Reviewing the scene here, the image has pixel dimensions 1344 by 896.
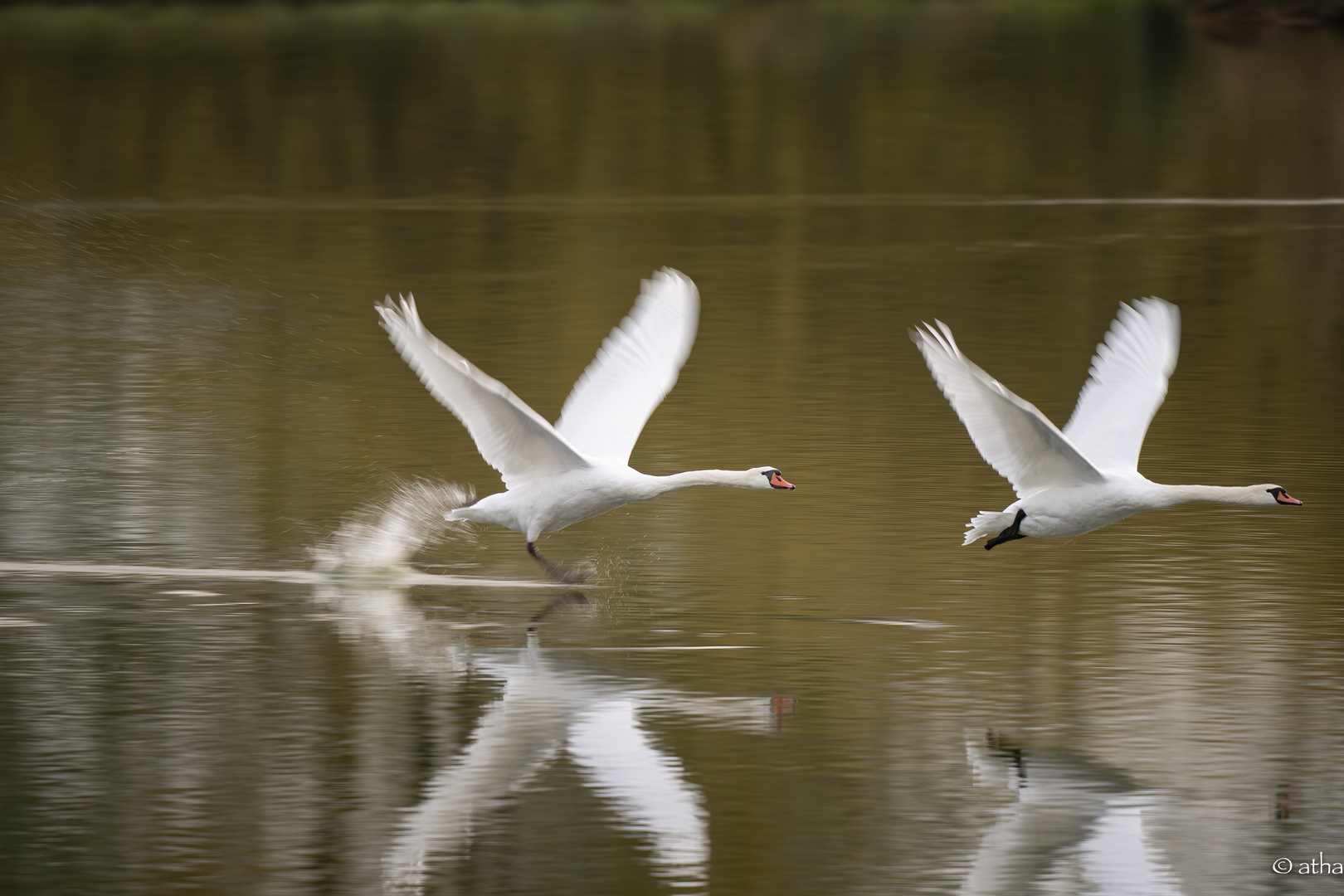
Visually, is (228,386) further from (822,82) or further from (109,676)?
(822,82)

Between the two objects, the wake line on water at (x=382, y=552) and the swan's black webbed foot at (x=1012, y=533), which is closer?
the swan's black webbed foot at (x=1012, y=533)

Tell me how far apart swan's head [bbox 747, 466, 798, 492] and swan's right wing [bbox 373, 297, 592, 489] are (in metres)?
0.87

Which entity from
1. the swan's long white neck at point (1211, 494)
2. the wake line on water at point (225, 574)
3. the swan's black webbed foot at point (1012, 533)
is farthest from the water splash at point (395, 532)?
the swan's long white neck at point (1211, 494)

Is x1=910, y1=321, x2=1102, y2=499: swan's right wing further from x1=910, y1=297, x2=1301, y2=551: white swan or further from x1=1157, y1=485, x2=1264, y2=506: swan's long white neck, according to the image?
x1=1157, y1=485, x2=1264, y2=506: swan's long white neck

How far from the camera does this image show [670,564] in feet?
42.7

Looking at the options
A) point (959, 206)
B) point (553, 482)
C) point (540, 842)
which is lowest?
point (540, 842)

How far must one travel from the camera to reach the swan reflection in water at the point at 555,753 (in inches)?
338

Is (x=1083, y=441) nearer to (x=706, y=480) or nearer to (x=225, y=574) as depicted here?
(x=706, y=480)

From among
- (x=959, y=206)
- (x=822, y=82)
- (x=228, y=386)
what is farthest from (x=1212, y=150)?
(x=228, y=386)

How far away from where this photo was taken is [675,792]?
30.0 ft

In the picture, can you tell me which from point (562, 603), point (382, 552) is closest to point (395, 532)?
point (382, 552)

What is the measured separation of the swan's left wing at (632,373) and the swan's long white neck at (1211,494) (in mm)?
2762

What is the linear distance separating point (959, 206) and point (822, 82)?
20.3 meters

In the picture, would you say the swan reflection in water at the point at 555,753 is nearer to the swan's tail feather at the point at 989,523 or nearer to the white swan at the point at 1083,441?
the white swan at the point at 1083,441
